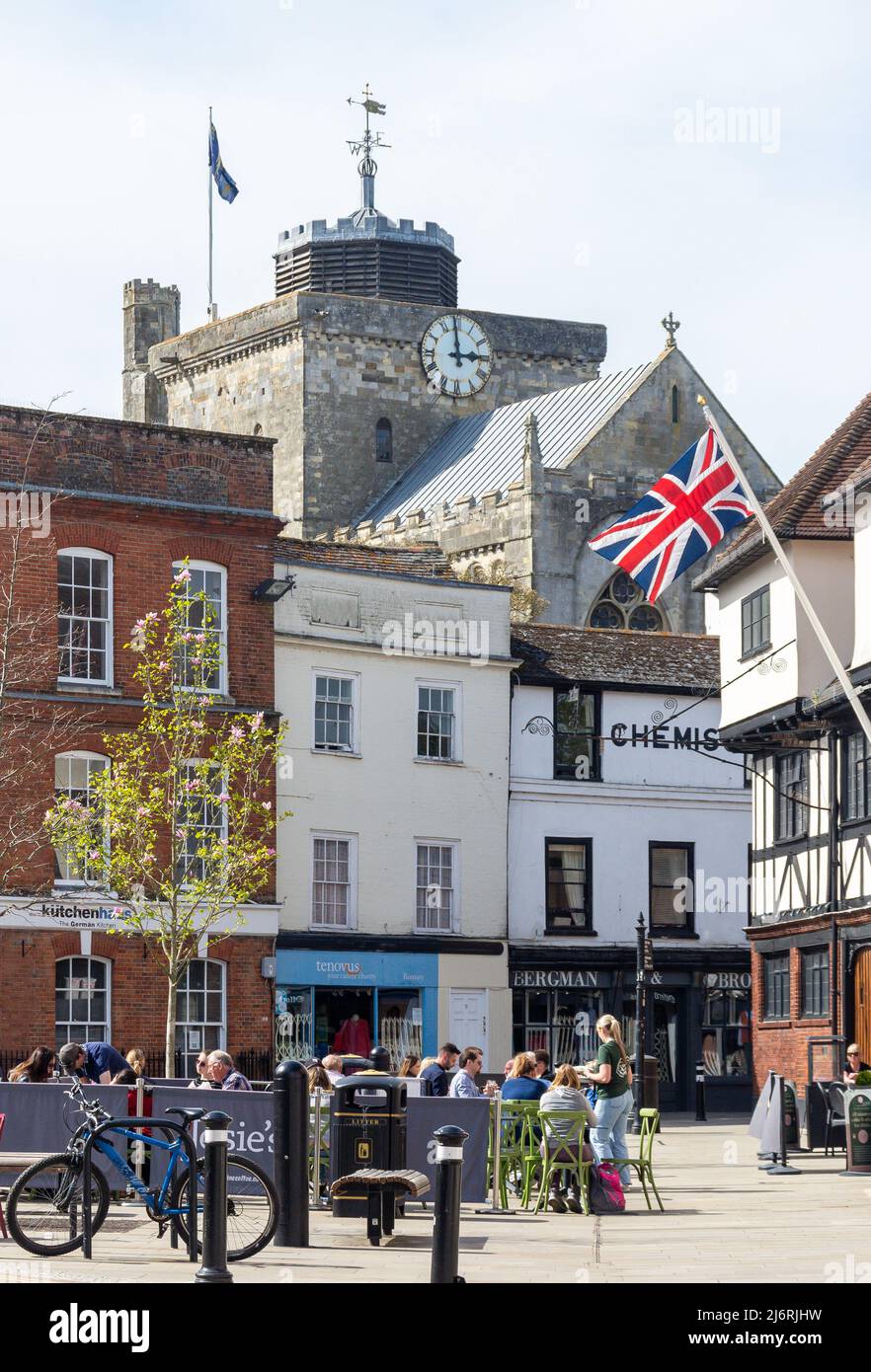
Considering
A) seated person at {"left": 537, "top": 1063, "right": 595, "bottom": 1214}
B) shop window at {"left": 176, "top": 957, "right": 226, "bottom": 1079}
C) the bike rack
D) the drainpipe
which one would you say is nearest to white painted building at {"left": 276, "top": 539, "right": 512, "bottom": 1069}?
shop window at {"left": 176, "top": 957, "right": 226, "bottom": 1079}

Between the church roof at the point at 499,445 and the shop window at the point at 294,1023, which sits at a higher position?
the church roof at the point at 499,445

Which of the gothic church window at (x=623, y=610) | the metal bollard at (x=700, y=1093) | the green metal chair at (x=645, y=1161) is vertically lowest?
the metal bollard at (x=700, y=1093)

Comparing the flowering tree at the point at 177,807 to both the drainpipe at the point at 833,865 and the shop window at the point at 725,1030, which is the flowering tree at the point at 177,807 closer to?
the drainpipe at the point at 833,865

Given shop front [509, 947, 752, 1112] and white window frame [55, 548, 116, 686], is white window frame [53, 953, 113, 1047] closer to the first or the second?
white window frame [55, 548, 116, 686]

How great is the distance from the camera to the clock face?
270 ft

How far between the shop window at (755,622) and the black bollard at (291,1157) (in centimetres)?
1928

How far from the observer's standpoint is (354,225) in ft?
287

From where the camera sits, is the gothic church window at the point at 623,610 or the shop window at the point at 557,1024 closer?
the shop window at the point at 557,1024

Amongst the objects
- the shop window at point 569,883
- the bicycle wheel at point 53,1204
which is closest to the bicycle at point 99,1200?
the bicycle wheel at point 53,1204

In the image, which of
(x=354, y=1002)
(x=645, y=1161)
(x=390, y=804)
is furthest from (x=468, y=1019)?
(x=645, y=1161)

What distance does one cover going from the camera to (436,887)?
1636 inches

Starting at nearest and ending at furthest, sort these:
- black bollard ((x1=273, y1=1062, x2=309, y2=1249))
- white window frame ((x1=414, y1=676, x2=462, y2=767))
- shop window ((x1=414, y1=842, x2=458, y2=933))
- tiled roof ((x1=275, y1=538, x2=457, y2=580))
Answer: black bollard ((x1=273, y1=1062, x2=309, y2=1249)), tiled roof ((x1=275, y1=538, x2=457, y2=580)), shop window ((x1=414, y1=842, x2=458, y2=933)), white window frame ((x1=414, y1=676, x2=462, y2=767))

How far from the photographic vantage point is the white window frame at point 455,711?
41.5 m

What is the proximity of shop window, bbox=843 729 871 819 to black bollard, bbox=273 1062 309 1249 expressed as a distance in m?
17.0
